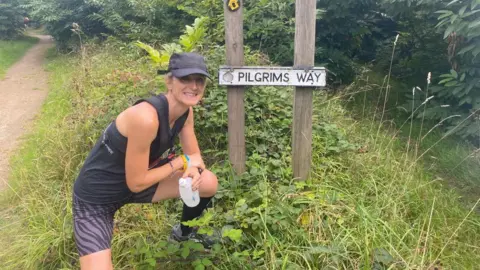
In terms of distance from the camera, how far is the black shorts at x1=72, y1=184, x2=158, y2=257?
2.41m

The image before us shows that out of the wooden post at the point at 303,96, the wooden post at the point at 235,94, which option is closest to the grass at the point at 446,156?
the wooden post at the point at 303,96

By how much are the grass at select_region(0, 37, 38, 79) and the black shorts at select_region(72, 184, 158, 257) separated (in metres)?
11.0

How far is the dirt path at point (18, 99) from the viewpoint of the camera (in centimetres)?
584

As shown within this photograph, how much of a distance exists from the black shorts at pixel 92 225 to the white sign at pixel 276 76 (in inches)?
52.2

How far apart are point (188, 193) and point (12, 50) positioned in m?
16.2

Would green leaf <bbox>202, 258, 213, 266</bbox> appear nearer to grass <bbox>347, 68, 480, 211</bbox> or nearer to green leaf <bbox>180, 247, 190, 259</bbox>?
green leaf <bbox>180, 247, 190, 259</bbox>

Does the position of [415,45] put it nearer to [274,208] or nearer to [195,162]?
[274,208]

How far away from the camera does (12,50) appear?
623 inches

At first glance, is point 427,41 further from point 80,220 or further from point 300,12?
point 80,220

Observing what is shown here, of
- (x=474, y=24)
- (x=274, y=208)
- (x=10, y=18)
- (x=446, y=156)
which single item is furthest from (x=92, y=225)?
(x=10, y=18)

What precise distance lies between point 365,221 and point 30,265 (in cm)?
247

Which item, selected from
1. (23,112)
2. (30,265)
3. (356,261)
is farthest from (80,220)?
(23,112)

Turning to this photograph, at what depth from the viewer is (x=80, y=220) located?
2.50 metres

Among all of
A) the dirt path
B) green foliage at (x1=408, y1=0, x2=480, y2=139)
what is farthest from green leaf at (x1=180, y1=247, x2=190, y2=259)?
the dirt path
